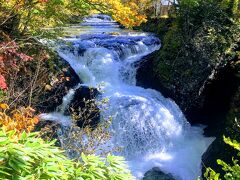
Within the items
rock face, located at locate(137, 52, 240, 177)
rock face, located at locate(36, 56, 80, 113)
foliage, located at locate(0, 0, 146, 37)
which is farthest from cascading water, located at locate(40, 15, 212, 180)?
foliage, located at locate(0, 0, 146, 37)

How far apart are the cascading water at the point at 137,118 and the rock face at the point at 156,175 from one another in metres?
0.16

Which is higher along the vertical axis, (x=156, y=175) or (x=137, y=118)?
(x=137, y=118)

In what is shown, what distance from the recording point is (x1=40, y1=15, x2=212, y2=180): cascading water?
1119cm

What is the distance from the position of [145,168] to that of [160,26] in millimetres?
12175

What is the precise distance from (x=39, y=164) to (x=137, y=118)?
9.55m

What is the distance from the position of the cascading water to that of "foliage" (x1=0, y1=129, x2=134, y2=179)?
24.0 feet

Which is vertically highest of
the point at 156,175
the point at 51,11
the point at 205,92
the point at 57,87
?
the point at 51,11

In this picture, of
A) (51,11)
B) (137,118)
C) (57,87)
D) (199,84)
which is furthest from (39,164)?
(199,84)

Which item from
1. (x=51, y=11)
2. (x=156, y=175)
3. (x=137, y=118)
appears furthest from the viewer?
(x=137, y=118)

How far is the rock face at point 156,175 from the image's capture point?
401 inches

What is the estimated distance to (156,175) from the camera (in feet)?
33.9

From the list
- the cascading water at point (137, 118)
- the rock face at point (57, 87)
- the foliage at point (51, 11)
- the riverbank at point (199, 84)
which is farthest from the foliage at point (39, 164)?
the riverbank at point (199, 84)

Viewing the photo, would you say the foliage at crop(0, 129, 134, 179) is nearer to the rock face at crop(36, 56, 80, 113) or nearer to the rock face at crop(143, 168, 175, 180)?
the rock face at crop(143, 168, 175, 180)

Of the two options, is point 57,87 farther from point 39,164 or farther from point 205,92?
point 39,164
